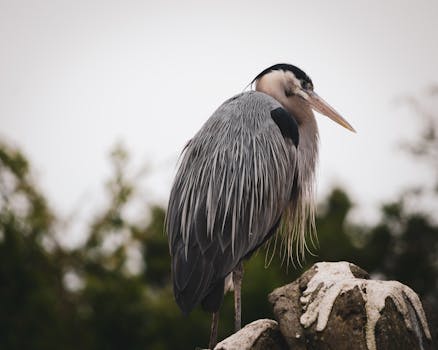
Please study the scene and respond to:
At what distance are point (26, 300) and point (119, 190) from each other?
361 centimetres

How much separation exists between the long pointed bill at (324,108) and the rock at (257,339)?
258cm

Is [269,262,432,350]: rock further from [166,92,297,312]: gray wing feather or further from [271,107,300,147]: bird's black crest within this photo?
[271,107,300,147]: bird's black crest

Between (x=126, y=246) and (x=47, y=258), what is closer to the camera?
(x=47, y=258)

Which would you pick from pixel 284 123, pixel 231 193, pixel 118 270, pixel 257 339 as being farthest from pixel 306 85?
pixel 118 270

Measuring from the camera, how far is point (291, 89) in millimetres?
6402

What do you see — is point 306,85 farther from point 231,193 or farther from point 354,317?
point 354,317

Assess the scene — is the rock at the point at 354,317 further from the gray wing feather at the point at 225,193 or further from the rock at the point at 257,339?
the gray wing feather at the point at 225,193

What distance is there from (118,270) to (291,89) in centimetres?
1005

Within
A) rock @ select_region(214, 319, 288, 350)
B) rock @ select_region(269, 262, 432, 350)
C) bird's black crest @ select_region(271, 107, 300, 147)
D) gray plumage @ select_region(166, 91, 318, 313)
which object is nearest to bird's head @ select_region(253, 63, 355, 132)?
gray plumage @ select_region(166, 91, 318, 313)

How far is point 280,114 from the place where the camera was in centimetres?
571

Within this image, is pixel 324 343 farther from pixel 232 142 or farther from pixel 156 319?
pixel 156 319

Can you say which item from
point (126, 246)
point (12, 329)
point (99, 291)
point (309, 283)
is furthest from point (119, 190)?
point (309, 283)

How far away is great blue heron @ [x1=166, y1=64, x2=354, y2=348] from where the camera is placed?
4961 mm

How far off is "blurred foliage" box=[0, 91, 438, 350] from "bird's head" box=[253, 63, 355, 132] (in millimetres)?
6736
